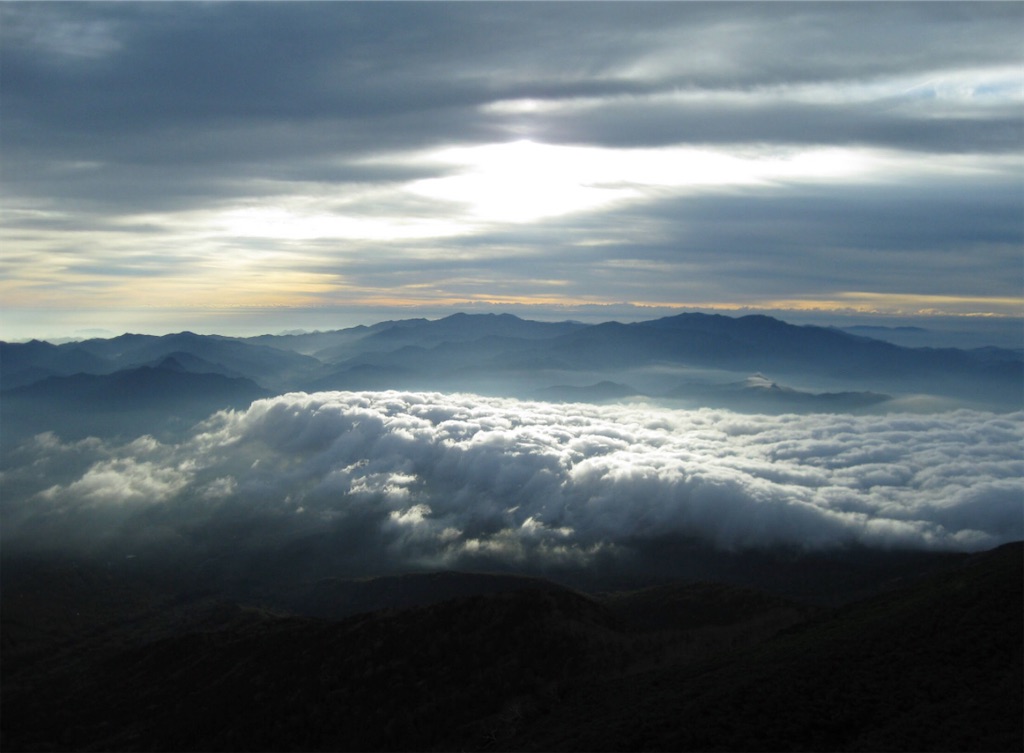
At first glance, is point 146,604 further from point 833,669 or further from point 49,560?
point 833,669

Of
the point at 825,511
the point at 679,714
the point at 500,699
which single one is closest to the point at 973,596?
the point at 679,714

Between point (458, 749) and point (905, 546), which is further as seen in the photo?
point (905, 546)

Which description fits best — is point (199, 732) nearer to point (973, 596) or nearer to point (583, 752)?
point (583, 752)

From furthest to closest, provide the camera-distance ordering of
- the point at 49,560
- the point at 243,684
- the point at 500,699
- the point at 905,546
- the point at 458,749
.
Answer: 1. the point at 905,546
2. the point at 49,560
3. the point at 243,684
4. the point at 500,699
5. the point at 458,749

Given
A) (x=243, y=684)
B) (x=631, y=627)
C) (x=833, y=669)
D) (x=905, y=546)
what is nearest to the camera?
(x=833, y=669)

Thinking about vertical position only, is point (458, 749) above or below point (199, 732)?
above

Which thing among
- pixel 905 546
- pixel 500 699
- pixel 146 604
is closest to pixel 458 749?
pixel 500 699

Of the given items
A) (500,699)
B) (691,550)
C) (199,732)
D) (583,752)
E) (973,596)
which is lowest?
(691,550)
